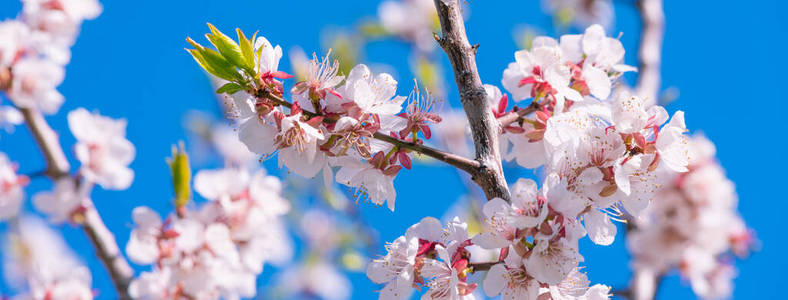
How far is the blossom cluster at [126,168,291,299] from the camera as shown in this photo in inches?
90.5

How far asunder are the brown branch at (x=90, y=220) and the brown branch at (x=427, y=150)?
1274 millimetres

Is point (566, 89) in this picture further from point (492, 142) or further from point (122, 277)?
point (122, 277)

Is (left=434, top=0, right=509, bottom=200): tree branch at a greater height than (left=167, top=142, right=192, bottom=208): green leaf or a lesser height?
lesser

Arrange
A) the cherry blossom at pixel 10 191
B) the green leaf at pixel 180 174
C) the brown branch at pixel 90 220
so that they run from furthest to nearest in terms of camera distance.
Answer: the cherry blossom at pixel 10 191, the brown branch at pixel 90 220, the green leaf at pixel 180 174

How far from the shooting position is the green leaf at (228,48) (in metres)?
1.15

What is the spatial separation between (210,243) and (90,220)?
0.43 meters

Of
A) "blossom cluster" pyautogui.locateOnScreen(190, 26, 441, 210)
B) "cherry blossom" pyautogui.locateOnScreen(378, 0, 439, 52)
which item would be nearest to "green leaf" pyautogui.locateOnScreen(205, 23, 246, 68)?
"blossom cluster" pyautogui.locateOnScreen(190, 26, 441, 210)

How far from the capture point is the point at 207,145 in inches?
196

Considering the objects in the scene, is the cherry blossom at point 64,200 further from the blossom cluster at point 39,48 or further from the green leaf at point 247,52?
the green leaf at point 247,52

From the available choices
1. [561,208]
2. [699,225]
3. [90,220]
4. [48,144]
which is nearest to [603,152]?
[561,208]

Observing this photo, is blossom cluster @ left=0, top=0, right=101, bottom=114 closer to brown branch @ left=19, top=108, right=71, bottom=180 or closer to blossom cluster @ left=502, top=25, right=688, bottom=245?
brown branch @ left=19, top=108, right=71, bottom=180

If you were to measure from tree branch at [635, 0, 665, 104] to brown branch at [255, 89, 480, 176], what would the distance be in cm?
187

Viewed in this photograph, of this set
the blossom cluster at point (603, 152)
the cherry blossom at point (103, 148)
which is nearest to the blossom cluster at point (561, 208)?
the blossom cluster at point (603, 152)

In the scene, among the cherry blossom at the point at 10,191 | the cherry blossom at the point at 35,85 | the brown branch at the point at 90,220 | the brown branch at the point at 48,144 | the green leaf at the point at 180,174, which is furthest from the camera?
the cherry blossom at the point at 10,191
